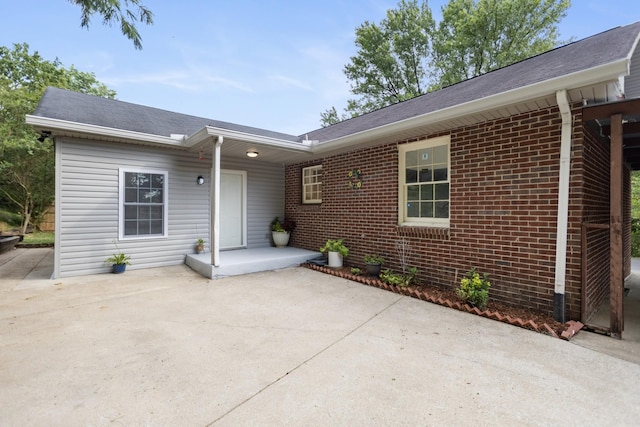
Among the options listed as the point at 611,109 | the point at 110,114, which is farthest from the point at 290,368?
the point at 110,114

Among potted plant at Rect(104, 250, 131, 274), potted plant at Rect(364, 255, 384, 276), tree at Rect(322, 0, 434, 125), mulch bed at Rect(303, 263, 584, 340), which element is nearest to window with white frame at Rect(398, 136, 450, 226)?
potted plant at Rect(364, 255, 384, 276)

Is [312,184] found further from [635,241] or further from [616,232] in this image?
[635,241]

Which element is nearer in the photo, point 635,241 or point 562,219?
point 562,219

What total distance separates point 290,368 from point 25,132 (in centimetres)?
1393

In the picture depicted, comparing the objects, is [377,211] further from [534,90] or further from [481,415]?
[481,415]

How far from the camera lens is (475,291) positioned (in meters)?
3.78

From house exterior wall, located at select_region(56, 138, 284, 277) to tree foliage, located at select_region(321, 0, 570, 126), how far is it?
14.9 meters

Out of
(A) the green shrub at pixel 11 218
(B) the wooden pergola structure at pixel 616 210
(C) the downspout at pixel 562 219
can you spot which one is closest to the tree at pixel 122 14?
(C) the downspout at pixel 562 219

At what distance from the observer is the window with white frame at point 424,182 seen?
478 centimetres

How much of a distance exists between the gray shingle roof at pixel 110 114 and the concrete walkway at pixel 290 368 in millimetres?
3346

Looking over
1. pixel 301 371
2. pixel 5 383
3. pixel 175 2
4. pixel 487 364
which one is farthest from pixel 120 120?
pixel 487 364

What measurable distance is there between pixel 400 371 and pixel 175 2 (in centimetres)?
711

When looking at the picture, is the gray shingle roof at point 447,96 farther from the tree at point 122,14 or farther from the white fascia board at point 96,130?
the tree at point 122,14

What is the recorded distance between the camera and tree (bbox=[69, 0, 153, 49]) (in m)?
4.31
